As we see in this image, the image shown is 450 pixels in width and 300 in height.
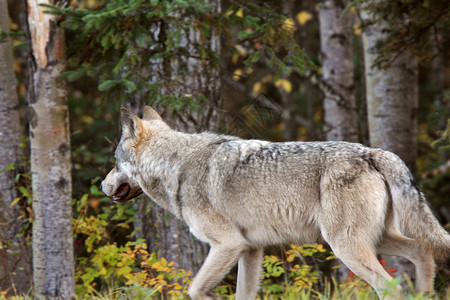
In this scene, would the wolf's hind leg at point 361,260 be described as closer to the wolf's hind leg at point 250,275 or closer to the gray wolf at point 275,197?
the gray wolf at point 275,197

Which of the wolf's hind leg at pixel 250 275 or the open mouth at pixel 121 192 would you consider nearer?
the wolf's hind leg at pixel 250 275

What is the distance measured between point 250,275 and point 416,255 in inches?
58.2

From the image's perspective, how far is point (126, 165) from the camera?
5180 millimetres

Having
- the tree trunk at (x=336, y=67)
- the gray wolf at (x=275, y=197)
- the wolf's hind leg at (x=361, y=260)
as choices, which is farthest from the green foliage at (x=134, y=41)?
the tree trunk at (x=336, y=67)

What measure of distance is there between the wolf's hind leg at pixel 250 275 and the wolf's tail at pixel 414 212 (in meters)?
1.37

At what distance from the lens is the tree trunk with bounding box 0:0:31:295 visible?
22.4 ft

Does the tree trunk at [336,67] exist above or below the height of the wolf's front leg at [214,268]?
above

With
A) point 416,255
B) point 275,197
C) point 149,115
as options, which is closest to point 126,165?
point 149,115

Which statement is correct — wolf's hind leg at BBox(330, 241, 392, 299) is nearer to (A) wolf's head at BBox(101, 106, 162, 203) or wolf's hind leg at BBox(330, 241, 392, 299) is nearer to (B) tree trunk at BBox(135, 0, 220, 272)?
(A) wolf's head at BBox(101, 106, 162, 203)

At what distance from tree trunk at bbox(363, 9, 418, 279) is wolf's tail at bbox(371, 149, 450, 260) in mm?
3903

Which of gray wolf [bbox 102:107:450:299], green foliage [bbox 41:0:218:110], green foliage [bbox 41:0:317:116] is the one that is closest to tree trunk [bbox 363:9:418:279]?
green foliage [bbox 41:0:317:116]

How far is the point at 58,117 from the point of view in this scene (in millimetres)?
6070

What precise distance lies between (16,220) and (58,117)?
5.67 feet

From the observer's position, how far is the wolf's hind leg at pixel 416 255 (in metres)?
Result: 4.40
